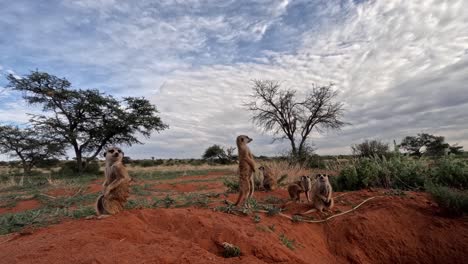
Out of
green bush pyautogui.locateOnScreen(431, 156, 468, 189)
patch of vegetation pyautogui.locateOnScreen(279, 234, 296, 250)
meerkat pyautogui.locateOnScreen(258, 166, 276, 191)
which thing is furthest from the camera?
meerkat pyautogui.locateOnScreen(258, 166, 276, 191)

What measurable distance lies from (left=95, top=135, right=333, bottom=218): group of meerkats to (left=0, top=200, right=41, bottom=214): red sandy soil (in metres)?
6.18

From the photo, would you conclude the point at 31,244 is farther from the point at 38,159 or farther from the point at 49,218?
the point at 38,159

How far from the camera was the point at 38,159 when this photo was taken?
21766mm

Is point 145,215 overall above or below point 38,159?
below

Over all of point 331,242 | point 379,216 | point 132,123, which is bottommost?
point 331,242

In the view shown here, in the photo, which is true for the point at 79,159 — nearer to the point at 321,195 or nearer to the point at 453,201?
the point at 321,195

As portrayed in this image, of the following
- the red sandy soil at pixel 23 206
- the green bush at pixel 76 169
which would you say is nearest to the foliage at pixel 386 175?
the red sandy soil at pixel 23 206

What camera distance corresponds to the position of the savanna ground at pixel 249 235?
2.92m

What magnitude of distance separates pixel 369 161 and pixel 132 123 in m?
18.2

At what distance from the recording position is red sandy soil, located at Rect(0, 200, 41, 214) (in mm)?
8670

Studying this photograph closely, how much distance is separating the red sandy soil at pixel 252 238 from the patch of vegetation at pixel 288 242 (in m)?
0.07

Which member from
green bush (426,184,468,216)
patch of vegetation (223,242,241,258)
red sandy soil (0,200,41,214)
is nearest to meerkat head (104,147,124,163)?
patch of vegetation (223,242,241,258)

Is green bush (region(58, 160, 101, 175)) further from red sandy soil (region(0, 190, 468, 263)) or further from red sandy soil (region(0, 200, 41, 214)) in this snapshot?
red sandy soil (region(0, 190, 468, 263))

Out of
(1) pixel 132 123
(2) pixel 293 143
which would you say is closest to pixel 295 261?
(2) pixel 293 143
